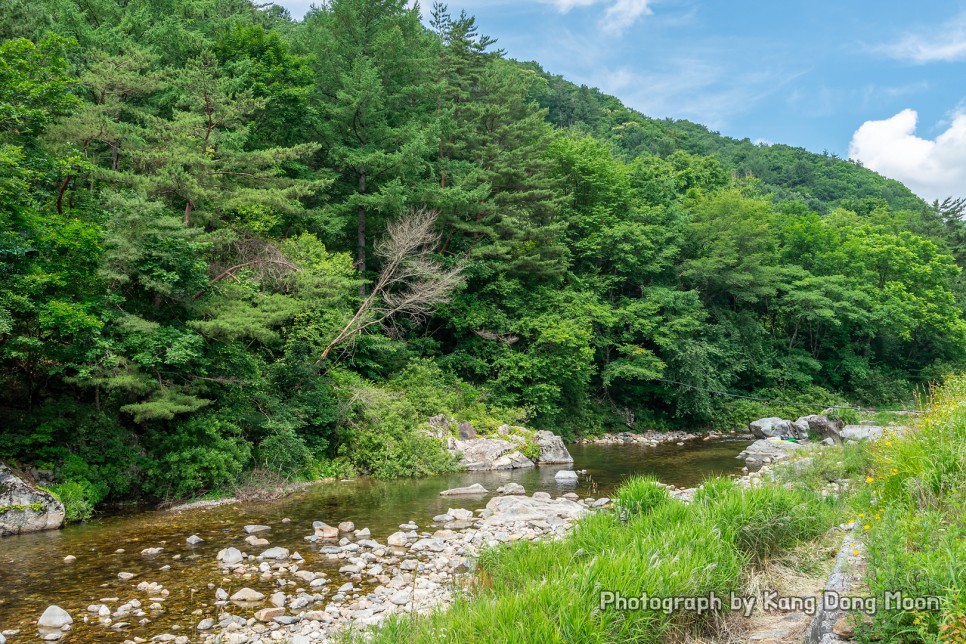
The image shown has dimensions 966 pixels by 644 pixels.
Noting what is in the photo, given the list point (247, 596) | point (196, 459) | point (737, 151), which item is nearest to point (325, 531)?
point (247, 596)

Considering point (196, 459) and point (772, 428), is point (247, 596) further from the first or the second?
point (772, 428)

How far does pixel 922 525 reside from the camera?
12.2ft

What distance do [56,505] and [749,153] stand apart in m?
89.5

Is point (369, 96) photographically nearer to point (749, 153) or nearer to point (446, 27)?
point (446, 27)

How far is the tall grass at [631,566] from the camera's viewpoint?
3.74 meters

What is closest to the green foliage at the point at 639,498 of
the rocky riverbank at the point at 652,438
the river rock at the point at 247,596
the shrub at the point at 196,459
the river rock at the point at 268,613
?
the river rock at the point at 268,613

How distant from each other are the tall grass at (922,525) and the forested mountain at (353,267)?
10949 millimetres

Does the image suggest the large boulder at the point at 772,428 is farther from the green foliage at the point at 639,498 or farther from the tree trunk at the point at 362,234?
the green foliage at the point at 639,498

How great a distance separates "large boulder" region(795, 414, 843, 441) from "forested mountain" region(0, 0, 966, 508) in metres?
4.48

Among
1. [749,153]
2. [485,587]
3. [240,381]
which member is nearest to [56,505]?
[240,381]

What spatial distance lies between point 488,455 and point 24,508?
11.3m

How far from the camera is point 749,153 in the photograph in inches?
3177

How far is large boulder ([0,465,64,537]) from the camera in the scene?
8836mm

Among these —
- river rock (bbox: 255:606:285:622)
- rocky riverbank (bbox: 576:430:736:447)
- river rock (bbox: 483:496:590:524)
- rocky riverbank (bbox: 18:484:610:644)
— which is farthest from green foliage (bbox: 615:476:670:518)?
rocky riverbank (bbox: 576:430:736:447)
